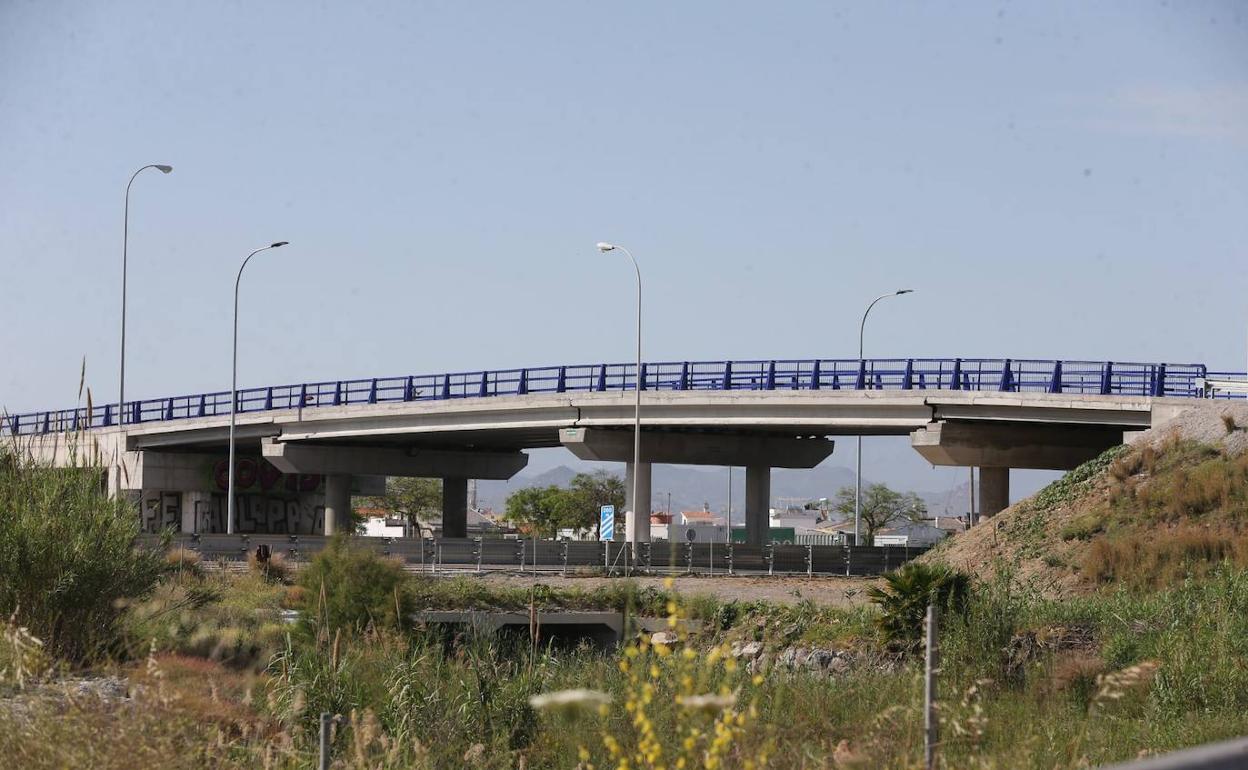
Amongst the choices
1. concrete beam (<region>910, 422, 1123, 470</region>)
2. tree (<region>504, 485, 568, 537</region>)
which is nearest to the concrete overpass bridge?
concrete beam (<region>910, 422, 1123, 470</region>)

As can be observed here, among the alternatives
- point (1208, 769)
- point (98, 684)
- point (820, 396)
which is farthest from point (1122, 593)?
point (820, 396)

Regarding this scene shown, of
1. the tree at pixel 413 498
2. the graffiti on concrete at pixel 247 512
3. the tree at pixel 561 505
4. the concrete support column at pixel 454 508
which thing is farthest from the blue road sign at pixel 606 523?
the tree at pixel 413 498

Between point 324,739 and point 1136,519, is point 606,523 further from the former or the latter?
point 324,739

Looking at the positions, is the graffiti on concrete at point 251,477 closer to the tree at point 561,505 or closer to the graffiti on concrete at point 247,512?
the graffiti on concrete at point 247,512

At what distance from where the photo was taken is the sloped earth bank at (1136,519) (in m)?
27.9

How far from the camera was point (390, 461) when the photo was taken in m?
66.2

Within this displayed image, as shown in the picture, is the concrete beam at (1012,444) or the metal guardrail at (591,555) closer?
the metal guardrail at (591,555)

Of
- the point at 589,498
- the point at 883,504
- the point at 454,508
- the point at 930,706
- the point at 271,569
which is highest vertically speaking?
the point at 589,498

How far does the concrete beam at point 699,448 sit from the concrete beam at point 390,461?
1309 cm

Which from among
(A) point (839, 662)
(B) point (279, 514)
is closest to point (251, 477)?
(B) point (279, 514)

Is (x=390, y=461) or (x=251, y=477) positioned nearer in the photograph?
(x=390, y=461)

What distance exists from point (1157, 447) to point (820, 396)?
1268 cm

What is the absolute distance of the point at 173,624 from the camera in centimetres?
1842

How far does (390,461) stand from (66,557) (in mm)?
50694
